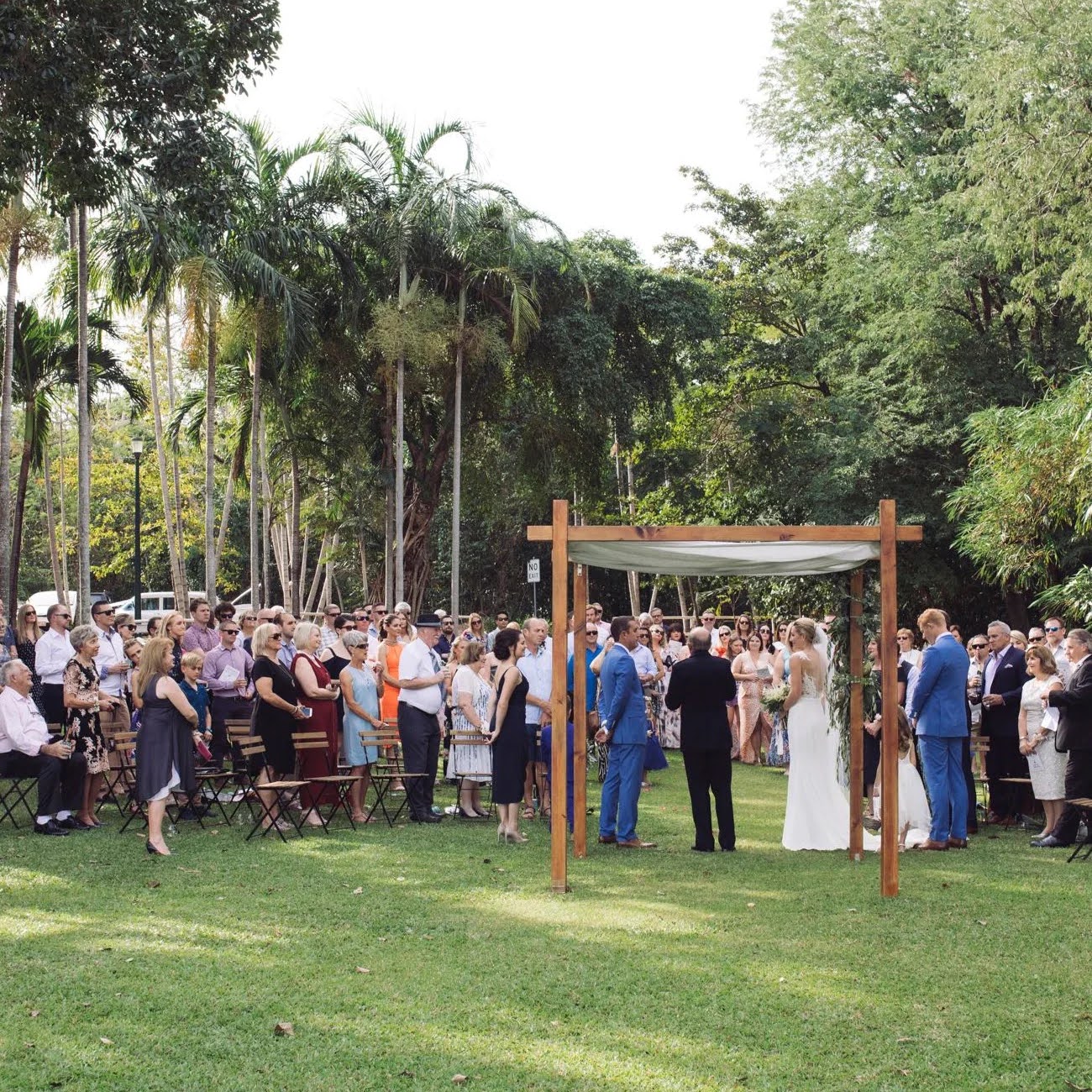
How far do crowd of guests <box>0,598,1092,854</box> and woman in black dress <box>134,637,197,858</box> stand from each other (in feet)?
0.05

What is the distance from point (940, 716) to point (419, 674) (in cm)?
492

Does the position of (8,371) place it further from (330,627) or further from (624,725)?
(624,725)

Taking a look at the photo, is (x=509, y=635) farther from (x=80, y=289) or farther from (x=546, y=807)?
(x=80, y=289)

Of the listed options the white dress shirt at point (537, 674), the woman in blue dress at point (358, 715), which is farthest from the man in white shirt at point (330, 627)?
the white dress shirt at point (537, 674)

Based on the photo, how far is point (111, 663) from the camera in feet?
44.8

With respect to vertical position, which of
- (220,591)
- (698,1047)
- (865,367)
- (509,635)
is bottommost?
(698,1047)

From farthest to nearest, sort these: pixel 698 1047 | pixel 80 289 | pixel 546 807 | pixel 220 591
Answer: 1. pixel 220 591
2. pixel 80 289
3. pixel 546 807
4. pixel 698 1047

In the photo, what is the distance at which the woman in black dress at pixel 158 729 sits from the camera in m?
10.9

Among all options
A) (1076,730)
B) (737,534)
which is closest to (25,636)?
(737,534)

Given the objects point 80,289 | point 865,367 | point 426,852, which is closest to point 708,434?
point 865,367

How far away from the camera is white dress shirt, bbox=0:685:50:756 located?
11344 millimetres

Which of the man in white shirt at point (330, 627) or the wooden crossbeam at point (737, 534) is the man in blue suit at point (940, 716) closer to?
the wooden crossbeam at point (737, 534)

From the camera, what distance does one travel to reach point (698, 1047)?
5.99 metres

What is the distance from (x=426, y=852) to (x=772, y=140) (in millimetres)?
30239
